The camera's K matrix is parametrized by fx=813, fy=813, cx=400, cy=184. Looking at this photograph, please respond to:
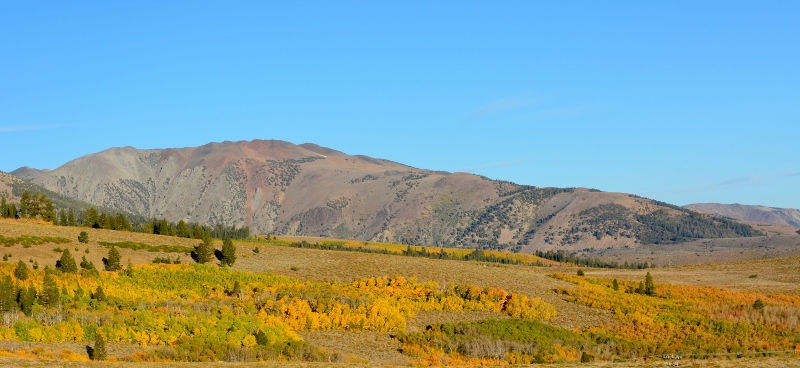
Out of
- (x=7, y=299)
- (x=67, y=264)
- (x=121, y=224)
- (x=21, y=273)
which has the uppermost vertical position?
(x=121, y=224)

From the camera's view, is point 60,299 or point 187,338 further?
point 60,299

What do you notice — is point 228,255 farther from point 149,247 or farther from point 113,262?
point 113,262

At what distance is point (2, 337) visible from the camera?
4269cm

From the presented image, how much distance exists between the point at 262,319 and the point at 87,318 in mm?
10188

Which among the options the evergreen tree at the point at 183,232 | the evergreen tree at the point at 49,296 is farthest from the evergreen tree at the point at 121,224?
the evergreen tree at the point at 49,296

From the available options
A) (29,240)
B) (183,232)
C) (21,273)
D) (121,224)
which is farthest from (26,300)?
(183,232)

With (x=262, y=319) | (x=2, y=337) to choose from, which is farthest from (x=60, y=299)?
(x=262, y=319)

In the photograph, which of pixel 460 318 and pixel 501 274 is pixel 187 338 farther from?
pixel 501 274

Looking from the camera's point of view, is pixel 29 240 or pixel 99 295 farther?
pixel 29 240

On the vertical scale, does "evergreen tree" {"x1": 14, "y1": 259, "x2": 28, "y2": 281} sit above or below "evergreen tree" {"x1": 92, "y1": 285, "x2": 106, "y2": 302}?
above

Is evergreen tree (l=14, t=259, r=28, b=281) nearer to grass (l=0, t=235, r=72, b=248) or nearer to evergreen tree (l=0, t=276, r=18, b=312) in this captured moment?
evergreen tree (l=0, t=276, r=18, b=312)

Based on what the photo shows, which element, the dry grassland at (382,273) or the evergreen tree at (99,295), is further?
Answer: the evergreen tree at (99,295)

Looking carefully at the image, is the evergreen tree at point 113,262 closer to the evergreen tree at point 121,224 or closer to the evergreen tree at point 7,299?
the evergreen tree at point 7,299

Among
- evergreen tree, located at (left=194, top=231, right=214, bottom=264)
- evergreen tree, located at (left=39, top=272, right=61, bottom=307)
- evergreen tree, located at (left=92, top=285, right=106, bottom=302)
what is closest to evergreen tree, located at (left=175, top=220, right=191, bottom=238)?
evergreen tree, located at (left=194, top=231, right=214, bottom=264)
